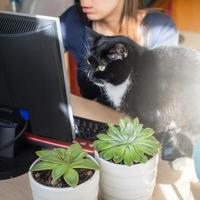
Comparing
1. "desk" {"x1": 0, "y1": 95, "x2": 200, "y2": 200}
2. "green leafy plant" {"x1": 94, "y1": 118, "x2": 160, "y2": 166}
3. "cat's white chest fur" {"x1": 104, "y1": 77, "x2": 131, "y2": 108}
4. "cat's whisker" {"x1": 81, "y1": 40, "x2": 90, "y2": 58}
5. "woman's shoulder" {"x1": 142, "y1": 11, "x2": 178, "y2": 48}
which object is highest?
"woman's shoulder" {"x1": 142, "y1": 11, "x2": 178, "y2": 48}

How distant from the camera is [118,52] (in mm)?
1235

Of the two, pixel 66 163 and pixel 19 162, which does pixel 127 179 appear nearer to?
pixel 66 163

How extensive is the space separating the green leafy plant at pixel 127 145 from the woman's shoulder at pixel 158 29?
0.52 meters

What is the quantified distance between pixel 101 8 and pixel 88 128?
0.52 meters

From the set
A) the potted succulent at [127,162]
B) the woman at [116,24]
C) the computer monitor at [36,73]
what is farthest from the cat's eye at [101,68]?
the potted succulent at [127,162]

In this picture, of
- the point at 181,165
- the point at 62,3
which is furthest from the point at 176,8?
the point at 181,165

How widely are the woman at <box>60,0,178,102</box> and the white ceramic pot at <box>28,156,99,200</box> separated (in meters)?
0.63

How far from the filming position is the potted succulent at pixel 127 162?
0.82m

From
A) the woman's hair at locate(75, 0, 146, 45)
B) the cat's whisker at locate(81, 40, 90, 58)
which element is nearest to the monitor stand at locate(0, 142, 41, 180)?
the cat's whisker at locate(81, 40, 90, 58)

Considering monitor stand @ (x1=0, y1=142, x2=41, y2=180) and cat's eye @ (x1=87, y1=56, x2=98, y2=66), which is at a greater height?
cat's eye @ (x1=87, y1=56, x2=98, y2=66)

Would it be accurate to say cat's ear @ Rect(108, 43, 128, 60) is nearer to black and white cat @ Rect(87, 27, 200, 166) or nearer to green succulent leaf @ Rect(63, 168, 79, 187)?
black and white cat @ Rect(87, 27, 200, 166)

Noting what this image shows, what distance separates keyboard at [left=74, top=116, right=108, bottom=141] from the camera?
3.86 ft

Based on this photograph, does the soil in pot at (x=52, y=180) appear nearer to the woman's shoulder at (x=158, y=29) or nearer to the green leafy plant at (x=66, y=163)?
the green leafy plant at (x=66, y=163)

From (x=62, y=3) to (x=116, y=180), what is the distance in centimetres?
147
